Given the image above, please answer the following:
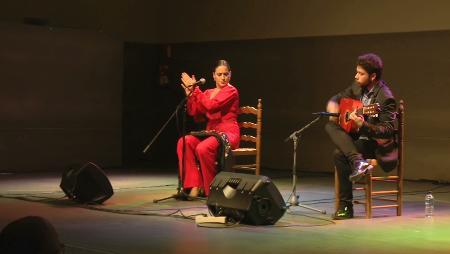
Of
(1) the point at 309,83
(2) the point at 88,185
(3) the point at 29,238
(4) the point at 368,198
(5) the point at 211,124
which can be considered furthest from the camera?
(1) the point at 309,83

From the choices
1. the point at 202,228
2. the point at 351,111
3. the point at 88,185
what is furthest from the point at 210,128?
the point at 202,228

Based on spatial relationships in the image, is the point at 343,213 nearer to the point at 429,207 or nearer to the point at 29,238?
the point at 429,207

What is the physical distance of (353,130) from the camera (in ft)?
18.8

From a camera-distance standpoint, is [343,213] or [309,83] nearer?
[343,213]

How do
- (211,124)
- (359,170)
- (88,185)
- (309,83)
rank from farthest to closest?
(309,83), (211,124), (88,185), (359,170)

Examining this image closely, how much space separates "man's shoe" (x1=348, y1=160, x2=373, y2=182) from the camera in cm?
548

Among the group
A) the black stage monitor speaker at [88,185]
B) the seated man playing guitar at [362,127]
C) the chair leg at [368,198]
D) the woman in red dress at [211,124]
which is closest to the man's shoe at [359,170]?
the seated man playing guitar at [362,127]

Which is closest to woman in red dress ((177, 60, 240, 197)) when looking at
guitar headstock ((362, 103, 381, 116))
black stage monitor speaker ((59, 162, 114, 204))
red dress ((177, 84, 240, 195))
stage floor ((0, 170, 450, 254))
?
red dress ((177, 84, 240, 195))

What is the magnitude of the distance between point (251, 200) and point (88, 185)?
5.57 ft

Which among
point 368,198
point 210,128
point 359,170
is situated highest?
point 210,128

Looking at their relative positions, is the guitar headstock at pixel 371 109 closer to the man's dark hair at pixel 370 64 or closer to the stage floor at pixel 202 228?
the man's dark hair at pixel 370 64

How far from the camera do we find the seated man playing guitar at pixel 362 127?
558 centimetres

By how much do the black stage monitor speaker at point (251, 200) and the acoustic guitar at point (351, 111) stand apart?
803mm

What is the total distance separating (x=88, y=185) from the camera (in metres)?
6.30
